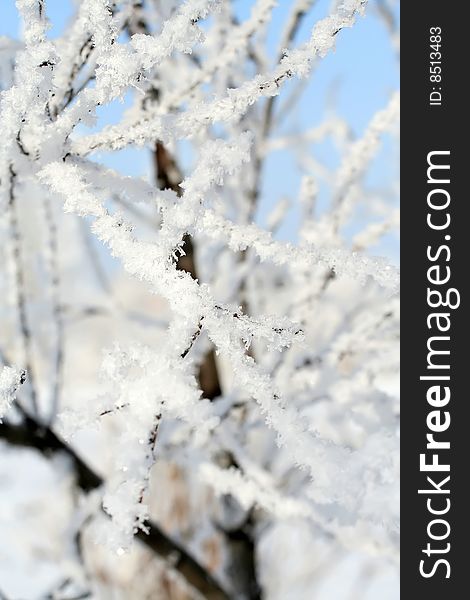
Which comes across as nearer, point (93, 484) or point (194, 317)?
point (194, 317)

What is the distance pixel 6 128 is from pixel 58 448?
0.68 metres

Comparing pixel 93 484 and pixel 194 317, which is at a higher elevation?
pixel 194 317

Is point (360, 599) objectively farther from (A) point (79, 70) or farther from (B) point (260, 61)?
(A) point (79, 70)

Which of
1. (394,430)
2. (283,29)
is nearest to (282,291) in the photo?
(283,29)

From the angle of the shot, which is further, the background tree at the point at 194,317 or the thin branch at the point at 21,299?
the thin branch at the point at 21,299

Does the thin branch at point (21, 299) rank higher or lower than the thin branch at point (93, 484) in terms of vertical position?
higher

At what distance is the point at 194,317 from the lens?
1.95 feet

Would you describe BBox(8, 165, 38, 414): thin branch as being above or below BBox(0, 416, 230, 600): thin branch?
above

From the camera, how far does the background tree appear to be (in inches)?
24.9

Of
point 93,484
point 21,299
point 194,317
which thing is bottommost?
point 93,484

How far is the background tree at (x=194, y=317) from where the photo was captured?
0.63 meters

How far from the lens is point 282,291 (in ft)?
7.86

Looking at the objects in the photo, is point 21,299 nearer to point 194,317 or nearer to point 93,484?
point 93,484

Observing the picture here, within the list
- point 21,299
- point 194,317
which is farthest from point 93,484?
point 194,317
